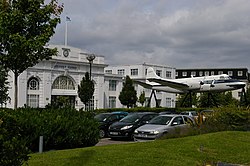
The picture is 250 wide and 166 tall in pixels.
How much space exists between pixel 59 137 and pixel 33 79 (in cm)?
5106

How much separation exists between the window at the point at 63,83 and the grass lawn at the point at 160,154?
53538mm

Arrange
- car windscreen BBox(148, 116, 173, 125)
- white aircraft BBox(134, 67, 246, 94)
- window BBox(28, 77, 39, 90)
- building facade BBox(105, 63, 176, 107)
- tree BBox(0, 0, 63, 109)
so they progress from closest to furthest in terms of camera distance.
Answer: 1. tree BBox(0, 0, 63, 109)
2. car windscreen BBox(148, 116, 173, 125)
3. white aircraft BBox(134, 67, 246, 94)
4. window BBox(28, 77, 39, 90)
5. building facade BBox(105, 63, 176, 107)

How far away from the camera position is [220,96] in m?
82.4

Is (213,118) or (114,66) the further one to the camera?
(114,66)

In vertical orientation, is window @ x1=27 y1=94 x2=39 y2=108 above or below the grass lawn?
above

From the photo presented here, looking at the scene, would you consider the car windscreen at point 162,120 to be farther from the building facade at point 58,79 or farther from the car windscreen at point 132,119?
the building facade at point 58,79

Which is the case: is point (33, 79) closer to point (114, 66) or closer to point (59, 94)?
point (59, 94)

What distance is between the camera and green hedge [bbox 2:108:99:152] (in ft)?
40.4

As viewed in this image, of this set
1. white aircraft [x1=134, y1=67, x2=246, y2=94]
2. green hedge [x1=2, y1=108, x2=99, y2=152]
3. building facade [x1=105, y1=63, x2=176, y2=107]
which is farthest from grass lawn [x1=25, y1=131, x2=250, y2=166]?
building facade [x1=105, y1=63, x2=176, y2=107]

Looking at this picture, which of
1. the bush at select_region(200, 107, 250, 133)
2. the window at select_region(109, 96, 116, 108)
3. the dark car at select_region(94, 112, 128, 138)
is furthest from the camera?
the window at select_region(109, 96, 116, 108)

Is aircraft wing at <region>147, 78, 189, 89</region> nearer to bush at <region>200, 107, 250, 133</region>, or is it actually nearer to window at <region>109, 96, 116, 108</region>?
window at <region>109, 96, 116, 108</region>

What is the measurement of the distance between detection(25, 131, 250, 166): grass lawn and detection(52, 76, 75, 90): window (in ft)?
176

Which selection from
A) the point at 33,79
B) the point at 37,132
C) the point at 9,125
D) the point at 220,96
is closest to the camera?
the point at 9,125

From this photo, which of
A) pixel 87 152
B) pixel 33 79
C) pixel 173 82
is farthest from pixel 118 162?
pixel 33 79
